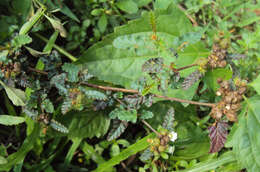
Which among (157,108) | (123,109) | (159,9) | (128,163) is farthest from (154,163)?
(159,9)

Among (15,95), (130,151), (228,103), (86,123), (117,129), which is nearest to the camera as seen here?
(228,103)

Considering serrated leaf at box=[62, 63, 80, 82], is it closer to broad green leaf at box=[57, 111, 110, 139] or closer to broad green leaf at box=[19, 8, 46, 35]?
broad green leaf at box=[19, 8, 46, 35]

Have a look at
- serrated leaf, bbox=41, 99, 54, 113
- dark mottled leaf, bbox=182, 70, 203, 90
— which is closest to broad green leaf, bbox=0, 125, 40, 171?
serrated leaf, bbox=41, 99, 54, 113

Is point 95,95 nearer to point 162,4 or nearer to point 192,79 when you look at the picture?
point 192,79

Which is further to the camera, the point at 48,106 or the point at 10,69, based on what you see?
the point at 48,106

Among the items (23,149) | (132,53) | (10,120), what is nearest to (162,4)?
(132,53)

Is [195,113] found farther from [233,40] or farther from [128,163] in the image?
[233,40]

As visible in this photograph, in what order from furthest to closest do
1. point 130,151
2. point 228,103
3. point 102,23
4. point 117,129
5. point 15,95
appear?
point 102,23 → point 130,151 → point 117,129 → point 15,95 → point 228,103

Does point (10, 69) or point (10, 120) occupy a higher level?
point (10, 69)
